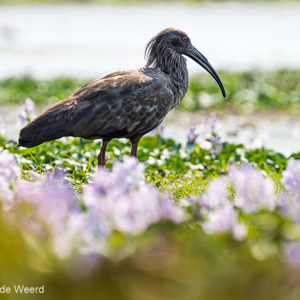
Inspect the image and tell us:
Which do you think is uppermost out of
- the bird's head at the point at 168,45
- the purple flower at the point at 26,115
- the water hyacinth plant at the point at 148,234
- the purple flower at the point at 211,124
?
the bird's head at the point at 168,45

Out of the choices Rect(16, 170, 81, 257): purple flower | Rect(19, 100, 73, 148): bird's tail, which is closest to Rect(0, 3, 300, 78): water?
Rect(19, 100, 73, 148): bird's tail

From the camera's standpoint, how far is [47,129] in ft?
20.4

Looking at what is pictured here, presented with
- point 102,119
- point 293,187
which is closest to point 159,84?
point 102,119

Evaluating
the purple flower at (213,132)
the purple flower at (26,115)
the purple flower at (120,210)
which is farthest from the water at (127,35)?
the purple flower at (120,210)

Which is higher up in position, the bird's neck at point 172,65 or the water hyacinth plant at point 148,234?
the bird's neck at point 172,65

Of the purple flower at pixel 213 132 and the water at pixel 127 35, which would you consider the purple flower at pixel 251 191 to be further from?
the water at pixel 127 35

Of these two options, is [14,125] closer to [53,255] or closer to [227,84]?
[227,84]

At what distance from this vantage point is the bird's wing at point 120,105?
249 inches

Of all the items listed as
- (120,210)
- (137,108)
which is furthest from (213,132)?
(120,210)

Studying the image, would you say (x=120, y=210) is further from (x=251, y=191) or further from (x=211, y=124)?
(x=211, y=124)

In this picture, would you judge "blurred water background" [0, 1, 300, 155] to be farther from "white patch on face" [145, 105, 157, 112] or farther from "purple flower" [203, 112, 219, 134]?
"white patch on face" [145, 105, 157, 112]

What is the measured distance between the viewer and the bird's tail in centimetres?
621

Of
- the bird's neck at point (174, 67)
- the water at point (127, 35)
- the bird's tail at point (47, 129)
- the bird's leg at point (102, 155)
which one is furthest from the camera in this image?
the water at point (127, 35)

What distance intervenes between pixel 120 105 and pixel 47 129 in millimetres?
688
